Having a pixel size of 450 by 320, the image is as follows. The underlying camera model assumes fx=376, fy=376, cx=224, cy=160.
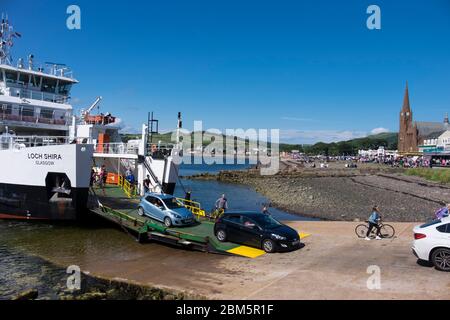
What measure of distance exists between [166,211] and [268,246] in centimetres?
563

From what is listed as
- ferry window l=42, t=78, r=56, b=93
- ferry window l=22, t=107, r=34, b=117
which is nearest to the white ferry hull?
ferry window l=22, t=107, r=34, b=117

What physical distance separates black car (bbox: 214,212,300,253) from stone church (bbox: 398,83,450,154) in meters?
141

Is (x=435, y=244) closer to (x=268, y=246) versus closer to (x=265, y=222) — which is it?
(x=268, y=246)

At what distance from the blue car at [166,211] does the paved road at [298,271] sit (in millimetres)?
1580

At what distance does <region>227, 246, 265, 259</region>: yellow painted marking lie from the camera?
1312cm

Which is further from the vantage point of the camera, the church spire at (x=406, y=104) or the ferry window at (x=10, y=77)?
the church spire at (x=406, y=104)

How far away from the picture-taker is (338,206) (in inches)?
1315

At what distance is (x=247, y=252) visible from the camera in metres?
13.5

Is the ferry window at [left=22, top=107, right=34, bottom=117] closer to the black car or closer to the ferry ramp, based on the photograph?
the ferry ramp

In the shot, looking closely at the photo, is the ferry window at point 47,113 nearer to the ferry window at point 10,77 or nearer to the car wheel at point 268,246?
the ferry window at point 10,77

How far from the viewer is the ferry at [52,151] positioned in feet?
63.0
